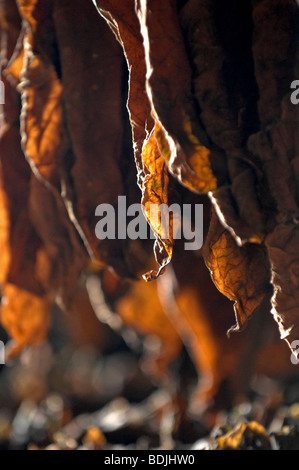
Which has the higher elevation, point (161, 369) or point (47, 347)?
point (161, 369)

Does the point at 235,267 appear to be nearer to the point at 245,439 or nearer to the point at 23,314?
the point at 245,439

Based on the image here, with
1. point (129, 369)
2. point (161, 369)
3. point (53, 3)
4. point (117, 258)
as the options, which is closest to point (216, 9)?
point (53, 3)

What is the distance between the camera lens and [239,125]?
560 millimetres

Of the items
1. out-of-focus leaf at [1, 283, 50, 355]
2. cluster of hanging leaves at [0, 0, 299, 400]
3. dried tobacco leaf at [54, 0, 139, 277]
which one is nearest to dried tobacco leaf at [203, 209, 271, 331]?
cluster of hanging leaves at [0, 0, 299, 400]

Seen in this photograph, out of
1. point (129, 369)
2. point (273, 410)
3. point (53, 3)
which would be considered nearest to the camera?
point (53, 3)

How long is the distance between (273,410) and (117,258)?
399 millimetres

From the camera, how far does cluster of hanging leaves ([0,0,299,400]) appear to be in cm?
54

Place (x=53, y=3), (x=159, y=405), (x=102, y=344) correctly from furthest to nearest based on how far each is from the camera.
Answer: (x=102, y=344)
(x=159, y=405)
(x=53, y=3)

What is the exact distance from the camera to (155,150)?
57 centimetres

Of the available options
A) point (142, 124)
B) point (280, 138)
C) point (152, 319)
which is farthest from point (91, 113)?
point (152, 319)

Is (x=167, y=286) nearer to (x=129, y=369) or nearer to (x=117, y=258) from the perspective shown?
(x=117, y=258)

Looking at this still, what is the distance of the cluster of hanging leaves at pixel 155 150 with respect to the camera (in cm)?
54

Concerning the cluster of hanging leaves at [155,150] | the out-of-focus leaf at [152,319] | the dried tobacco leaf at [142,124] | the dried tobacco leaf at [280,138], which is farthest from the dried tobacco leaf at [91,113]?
the out-of-focus leaf at [152,319]

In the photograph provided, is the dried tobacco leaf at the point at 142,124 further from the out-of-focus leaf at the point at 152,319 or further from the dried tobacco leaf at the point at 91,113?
the out-of-focus leaf at the point at 152,319
